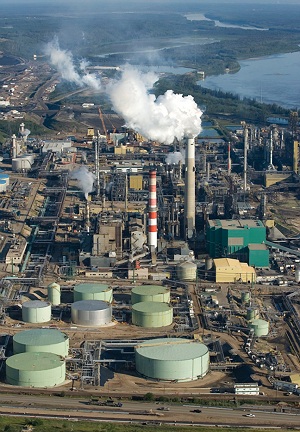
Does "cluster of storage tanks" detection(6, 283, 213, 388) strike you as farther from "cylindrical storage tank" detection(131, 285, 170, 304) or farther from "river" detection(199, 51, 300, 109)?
"river" detection(199, 51, 300, 109)

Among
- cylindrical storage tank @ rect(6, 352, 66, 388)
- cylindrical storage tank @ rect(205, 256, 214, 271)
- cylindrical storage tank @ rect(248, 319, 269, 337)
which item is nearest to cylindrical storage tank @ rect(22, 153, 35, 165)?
cylindrical storage tank @ rect(205, 256, 214, 271)

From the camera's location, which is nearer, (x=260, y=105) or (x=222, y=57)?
(x=260, y=105)

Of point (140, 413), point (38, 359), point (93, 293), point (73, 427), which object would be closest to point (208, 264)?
point (93, 293)

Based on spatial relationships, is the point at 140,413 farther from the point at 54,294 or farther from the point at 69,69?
the point at 69,69

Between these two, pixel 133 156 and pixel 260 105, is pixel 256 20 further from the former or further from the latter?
pixel 133 156

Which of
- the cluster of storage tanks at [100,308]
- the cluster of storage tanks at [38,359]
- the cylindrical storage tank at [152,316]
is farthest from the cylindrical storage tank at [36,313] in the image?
the cylindrical storage tank at [152,316]

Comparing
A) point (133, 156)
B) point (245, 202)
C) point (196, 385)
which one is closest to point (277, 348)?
point (196, 385)

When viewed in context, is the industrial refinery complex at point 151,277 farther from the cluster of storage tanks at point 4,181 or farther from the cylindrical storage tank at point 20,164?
the cluster of storage tanks at point 4,181
